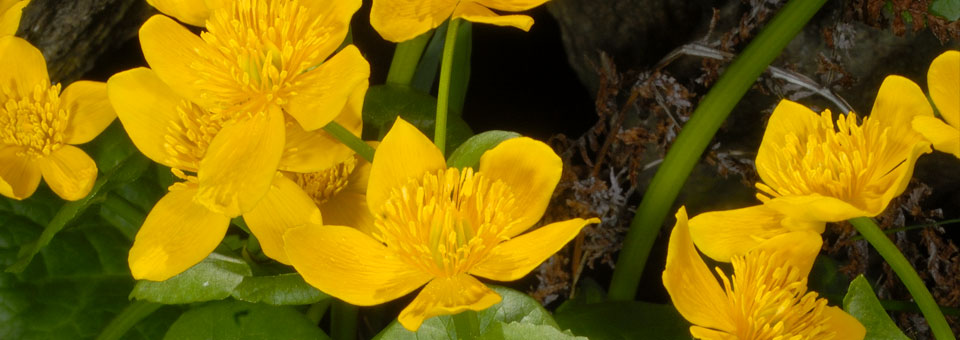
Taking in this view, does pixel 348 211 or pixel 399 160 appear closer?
pixel 399 160

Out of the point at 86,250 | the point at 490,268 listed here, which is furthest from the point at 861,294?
the point at 86,250

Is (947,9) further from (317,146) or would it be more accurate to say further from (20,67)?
(20,67)

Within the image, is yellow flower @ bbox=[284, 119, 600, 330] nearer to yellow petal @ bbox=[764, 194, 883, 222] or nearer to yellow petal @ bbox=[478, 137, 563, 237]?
yellow petal @ bbox=[478, 137, 563, 237]

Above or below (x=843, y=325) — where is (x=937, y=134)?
above

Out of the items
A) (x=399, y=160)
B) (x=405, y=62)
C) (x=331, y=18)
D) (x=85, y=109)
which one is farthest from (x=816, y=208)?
(x=85, y=109)

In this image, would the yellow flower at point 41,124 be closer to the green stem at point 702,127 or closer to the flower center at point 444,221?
the flower center at point 444,221

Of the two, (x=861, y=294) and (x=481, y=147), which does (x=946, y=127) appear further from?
(x=481, y=147)
